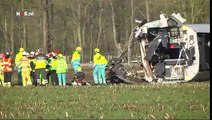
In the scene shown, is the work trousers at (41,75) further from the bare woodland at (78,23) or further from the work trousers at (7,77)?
the bare woodland at (78,23)

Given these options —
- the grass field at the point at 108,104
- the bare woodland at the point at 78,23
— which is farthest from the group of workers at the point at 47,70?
the bare woodland at the point at 78,23

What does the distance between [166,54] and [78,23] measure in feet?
110

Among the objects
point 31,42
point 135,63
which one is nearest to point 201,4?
point 135,63

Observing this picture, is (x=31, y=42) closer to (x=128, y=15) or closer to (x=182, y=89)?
(x=128, y=15)

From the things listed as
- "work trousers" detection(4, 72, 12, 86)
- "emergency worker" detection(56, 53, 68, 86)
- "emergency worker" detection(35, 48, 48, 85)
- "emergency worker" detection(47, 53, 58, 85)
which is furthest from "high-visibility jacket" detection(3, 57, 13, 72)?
"emergency worker" detection(56, 53, 68, 86)

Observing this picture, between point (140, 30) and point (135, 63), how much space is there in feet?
6.04

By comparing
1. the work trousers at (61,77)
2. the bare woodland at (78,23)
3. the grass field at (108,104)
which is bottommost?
the grass field at (108,104)

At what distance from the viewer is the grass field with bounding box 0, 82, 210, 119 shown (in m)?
9.35

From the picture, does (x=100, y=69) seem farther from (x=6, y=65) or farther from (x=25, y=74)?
(x=6, y=65)

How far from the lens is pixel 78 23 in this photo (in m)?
52.3

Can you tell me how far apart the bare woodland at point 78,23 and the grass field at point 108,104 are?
2998 cm

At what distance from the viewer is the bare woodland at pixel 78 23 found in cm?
4964

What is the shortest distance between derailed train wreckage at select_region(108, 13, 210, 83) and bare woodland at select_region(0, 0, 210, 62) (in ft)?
77.8

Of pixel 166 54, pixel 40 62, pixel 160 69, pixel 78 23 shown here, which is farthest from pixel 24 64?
pixel 78 23
